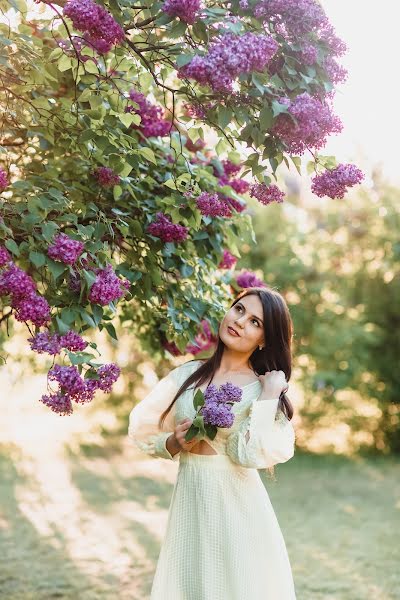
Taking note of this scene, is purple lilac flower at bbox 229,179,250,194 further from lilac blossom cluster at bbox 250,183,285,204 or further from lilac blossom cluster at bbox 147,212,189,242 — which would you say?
lilac blossom cluster at bbox 250,183,285,204

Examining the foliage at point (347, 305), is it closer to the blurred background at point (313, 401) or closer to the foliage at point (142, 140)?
the blurred background at point (313, 401)

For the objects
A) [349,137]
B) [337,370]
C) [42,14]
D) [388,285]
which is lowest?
[42,14]

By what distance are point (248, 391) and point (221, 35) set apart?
1184 millimetres

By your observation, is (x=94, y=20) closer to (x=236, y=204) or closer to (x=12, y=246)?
(x=12, y=246)

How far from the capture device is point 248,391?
9.35ft

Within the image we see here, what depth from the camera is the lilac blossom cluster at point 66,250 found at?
8.22 ft

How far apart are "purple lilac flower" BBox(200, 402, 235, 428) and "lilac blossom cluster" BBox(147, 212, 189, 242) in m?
0.85

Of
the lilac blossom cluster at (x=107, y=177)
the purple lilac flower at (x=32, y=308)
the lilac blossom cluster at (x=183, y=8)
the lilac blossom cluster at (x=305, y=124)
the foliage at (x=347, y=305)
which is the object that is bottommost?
the purple lilac flower at (x=32, y=308)

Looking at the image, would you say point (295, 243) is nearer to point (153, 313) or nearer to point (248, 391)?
point (153, 313)

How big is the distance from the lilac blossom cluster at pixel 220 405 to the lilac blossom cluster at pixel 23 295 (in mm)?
555

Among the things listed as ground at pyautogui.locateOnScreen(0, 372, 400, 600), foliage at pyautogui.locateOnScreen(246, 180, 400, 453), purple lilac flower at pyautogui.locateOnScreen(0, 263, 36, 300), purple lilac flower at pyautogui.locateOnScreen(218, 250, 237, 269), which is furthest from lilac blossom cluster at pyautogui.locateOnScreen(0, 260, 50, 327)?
foliage at pyautogui.locateOnScreen(246, 180, 400, 453)

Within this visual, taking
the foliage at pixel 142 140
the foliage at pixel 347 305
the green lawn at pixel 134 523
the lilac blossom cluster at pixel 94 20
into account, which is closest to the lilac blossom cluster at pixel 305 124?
the foliage at pixel 142 140

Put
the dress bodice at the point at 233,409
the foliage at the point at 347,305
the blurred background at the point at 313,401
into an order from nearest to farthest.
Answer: the dress bodice at the point at 233,409 < the blurred background at the point at 313,401 < the foliage at the point at 347,305

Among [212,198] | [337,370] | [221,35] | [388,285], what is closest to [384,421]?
[337,370]
